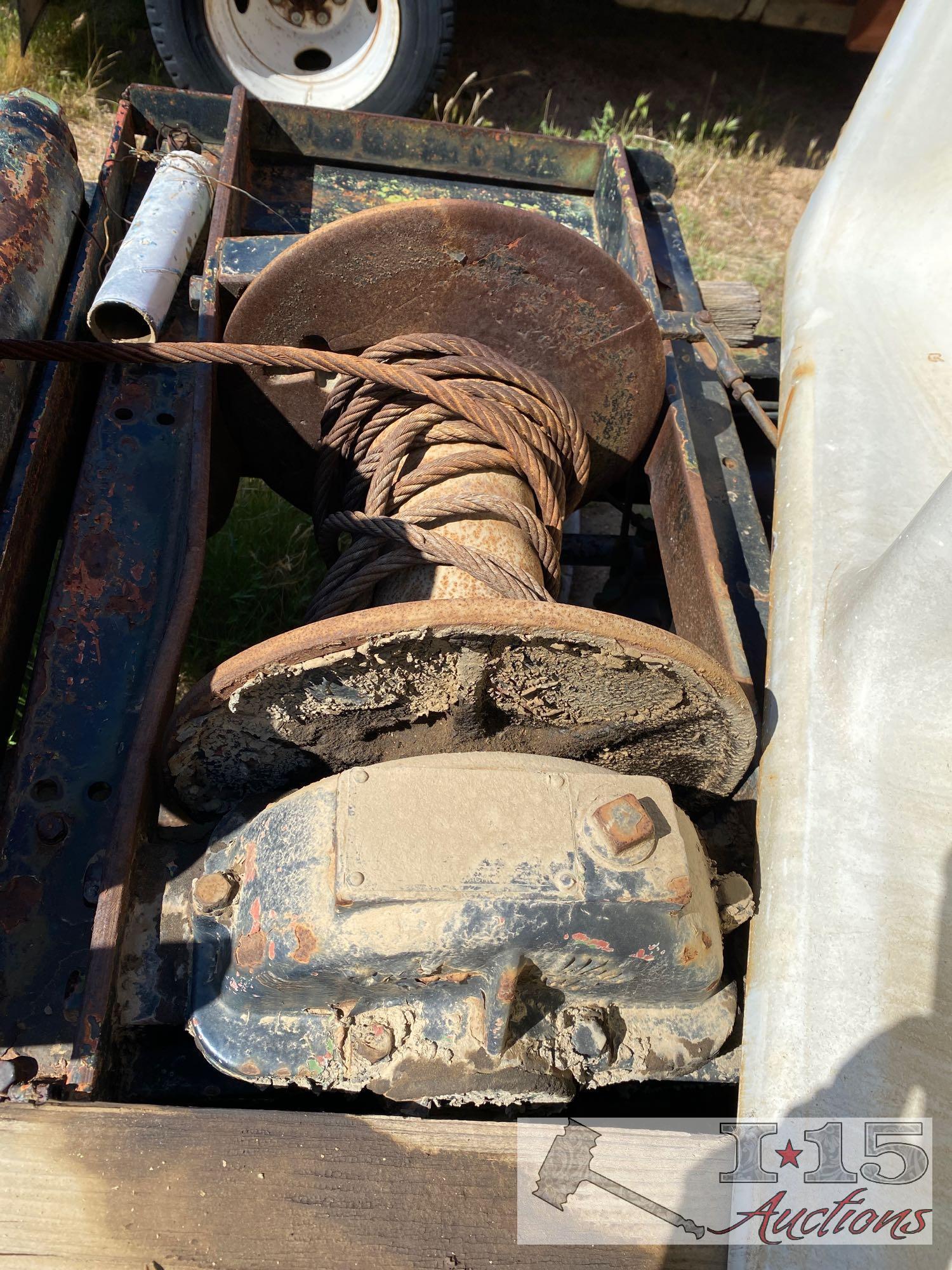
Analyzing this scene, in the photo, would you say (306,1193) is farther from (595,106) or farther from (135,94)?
(595,106)

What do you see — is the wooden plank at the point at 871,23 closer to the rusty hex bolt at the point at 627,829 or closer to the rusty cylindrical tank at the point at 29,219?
the rusty cylindrical tank at the point at 29,219

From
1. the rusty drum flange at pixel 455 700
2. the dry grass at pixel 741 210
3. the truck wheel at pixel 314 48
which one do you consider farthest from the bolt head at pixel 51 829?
the dry grass at pixel 741 210

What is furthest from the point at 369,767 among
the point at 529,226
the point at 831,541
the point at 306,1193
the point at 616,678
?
the point at 529,226

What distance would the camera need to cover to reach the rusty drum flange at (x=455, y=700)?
1.29 meters

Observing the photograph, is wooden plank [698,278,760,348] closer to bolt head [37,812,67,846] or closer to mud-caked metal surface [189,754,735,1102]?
mud-caked metal surface [189,754,735,1102]

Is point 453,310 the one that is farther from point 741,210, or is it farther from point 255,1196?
point 741,210

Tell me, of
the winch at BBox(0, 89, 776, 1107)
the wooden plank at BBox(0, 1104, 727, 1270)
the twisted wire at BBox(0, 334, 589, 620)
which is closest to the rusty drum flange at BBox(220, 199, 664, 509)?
the winch at BBox(0, 89, 776, 1107)

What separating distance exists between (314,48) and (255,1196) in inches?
177

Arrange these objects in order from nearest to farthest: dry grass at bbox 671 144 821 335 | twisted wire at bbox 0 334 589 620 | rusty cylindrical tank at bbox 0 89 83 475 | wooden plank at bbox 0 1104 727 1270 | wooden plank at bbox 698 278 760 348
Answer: wooden plank at bbox 0 1104 727 1270, twisted wire at bbox 0 334 589 620, rusty cylindrical tank at bbox 0 89 83 475, wooden plank at bbox 698 278 760 348, dry grass at bbox 671 144 821 335

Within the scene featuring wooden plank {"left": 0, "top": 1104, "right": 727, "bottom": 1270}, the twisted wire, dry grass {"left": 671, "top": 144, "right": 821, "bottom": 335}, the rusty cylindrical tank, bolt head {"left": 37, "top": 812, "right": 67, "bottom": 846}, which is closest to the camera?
wooden plank {"left": 0, "top": 1104, "right": 727, "bottom": 1270}

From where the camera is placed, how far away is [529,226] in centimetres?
200
